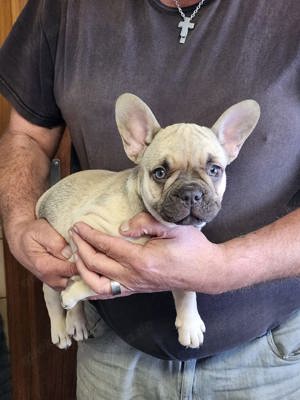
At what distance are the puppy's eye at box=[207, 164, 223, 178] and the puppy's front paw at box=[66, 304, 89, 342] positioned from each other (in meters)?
0.42

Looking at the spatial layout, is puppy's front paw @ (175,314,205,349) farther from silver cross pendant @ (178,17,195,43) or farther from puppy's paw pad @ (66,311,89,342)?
silver cross pendant @ (178,17,195,43)

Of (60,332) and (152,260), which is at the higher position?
(152,260)

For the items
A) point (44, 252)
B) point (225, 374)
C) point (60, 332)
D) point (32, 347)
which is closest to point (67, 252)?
point (44, 252)

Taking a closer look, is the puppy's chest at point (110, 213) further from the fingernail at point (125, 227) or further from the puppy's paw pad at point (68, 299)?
the puppy's paw pad at point (68, 299)

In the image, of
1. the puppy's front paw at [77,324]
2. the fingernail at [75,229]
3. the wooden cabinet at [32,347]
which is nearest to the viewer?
the fingernail at [75,229]

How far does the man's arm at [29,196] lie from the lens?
0.98 metres

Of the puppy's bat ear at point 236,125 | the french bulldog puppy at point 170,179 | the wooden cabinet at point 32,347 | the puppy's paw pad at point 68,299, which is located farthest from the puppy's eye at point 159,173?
the wooden cabinet at point 32,347

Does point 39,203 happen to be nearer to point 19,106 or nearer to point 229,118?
point 19,106

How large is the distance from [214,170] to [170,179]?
79mm

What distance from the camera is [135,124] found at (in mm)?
925

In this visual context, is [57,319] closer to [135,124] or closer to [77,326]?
[77,326]

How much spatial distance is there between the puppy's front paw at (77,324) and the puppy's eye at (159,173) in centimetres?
37

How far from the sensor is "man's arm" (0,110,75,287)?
3.21 ft

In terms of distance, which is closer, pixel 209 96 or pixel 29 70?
pixel 209 96
